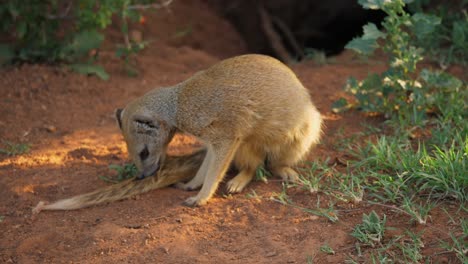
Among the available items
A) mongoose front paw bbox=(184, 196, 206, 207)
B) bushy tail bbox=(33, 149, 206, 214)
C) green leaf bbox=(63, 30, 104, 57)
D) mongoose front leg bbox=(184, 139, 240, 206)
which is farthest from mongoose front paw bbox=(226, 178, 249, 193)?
green leaf bbox=(63, 30, 104, 57)

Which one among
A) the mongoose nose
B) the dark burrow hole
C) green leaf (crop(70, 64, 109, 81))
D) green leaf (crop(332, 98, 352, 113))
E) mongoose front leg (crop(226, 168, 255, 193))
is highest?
green leaf (crop(332, 98, 352, 113))

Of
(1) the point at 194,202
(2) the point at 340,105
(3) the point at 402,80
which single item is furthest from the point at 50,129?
(3) the point at 402,80

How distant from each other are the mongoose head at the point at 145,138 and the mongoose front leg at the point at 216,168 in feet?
1.15

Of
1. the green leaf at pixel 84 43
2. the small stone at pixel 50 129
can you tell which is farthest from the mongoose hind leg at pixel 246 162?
the green leaf at pixel 84 43

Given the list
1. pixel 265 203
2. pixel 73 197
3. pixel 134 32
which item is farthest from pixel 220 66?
pixel 134 32

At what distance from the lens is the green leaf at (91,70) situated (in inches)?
229

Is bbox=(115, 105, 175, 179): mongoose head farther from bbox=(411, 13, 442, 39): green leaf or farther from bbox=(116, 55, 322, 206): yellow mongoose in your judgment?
bbox=(411, 13, 442, 39): green leaf

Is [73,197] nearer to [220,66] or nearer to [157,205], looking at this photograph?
[157,205]

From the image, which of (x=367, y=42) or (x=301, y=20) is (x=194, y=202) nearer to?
(x=367, y=42)

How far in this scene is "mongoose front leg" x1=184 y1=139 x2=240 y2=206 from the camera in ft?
12.4

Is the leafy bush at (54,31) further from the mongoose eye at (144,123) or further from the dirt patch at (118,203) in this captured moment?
the mongoose eye at (144,123)

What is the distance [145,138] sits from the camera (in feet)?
12.8

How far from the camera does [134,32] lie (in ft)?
22.1

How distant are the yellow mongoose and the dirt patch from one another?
0.56 ft
